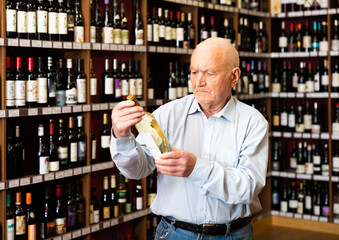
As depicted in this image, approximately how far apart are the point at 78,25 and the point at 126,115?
213 cm

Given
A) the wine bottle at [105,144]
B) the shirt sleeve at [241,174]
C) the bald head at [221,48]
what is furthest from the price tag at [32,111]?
the shirt sleeve at [241,174]

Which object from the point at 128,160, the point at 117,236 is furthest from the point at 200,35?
the point at 128,160

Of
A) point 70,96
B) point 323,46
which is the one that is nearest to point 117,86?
point 70,96

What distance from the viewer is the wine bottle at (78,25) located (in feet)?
12.3

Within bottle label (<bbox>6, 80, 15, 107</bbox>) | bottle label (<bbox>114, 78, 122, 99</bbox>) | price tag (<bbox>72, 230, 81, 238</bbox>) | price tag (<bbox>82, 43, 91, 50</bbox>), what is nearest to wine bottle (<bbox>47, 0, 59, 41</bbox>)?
price tag (<bbox>82, 43, 91, 50</bbox>)

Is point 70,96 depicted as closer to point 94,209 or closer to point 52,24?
point 52,24

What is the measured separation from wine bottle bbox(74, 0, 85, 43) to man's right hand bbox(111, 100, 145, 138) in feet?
6.71

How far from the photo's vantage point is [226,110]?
218 cm

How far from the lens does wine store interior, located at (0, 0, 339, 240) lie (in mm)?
3479

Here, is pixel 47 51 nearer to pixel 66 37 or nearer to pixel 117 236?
pixel 66 37

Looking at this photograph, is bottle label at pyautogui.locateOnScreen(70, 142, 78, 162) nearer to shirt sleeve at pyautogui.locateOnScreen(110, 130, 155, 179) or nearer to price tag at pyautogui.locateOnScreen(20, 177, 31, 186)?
price tag at pyautogui.locateOnScreen(20, 177, 31, 186)

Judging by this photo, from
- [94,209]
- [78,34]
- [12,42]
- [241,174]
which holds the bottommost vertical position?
[94,209]

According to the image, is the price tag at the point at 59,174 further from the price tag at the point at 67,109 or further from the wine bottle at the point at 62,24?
the wine bottle at the point at 62,24

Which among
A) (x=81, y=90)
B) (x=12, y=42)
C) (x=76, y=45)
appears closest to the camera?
(x=12, y=42)
